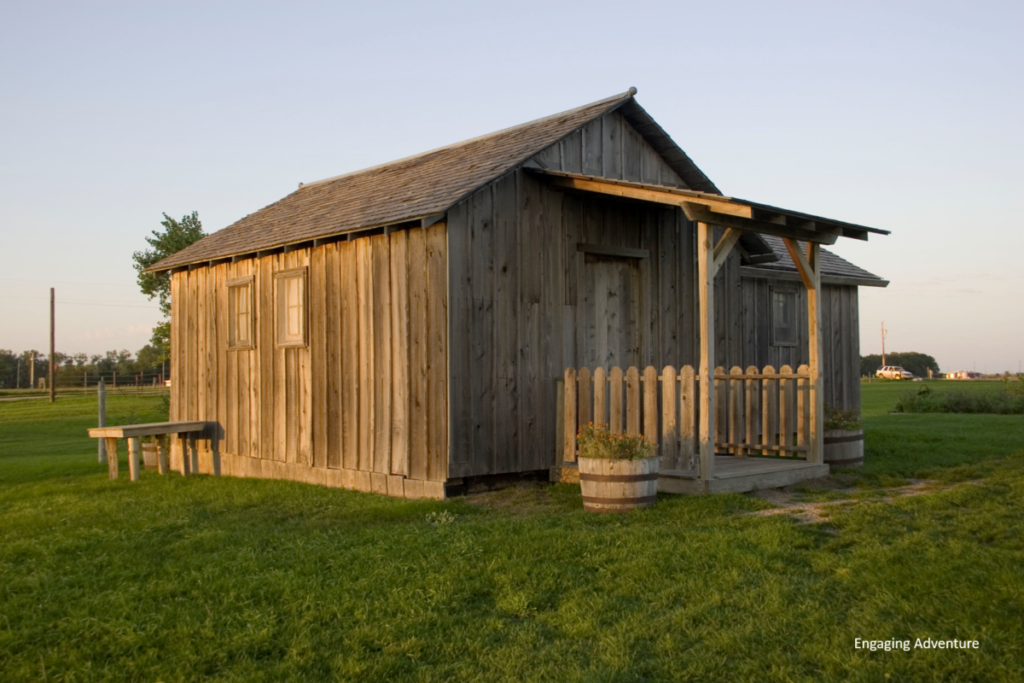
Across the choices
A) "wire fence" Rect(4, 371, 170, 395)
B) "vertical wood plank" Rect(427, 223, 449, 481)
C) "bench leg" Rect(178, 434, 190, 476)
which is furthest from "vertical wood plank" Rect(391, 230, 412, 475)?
"wire fence" Rect(4, 371, 170, 395)

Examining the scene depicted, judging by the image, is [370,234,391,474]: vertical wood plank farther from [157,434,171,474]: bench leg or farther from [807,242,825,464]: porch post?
[157,434,171,474]: bench leg

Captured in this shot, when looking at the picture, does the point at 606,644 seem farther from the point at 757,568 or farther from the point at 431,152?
the point at 431,152

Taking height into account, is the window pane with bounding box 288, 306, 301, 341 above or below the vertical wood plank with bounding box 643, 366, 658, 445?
above

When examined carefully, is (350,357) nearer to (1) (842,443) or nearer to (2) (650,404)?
(2) (650,404)

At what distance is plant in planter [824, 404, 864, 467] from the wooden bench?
34.1 feet

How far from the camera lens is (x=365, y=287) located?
11.9m

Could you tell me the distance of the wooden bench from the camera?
48.6 feet

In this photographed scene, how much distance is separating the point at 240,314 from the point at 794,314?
1041cm

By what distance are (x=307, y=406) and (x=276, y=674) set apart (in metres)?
8.27

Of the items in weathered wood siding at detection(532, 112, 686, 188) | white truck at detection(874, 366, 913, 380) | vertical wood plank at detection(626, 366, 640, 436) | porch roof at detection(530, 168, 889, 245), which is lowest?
white truck at detection(874, 366, 913, 380)

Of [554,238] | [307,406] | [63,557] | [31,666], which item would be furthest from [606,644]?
[307,406]

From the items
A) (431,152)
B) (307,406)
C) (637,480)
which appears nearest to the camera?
(637,480)

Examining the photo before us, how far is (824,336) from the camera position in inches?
725

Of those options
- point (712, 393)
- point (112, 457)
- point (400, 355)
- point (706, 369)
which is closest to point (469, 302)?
point (400, 355)
